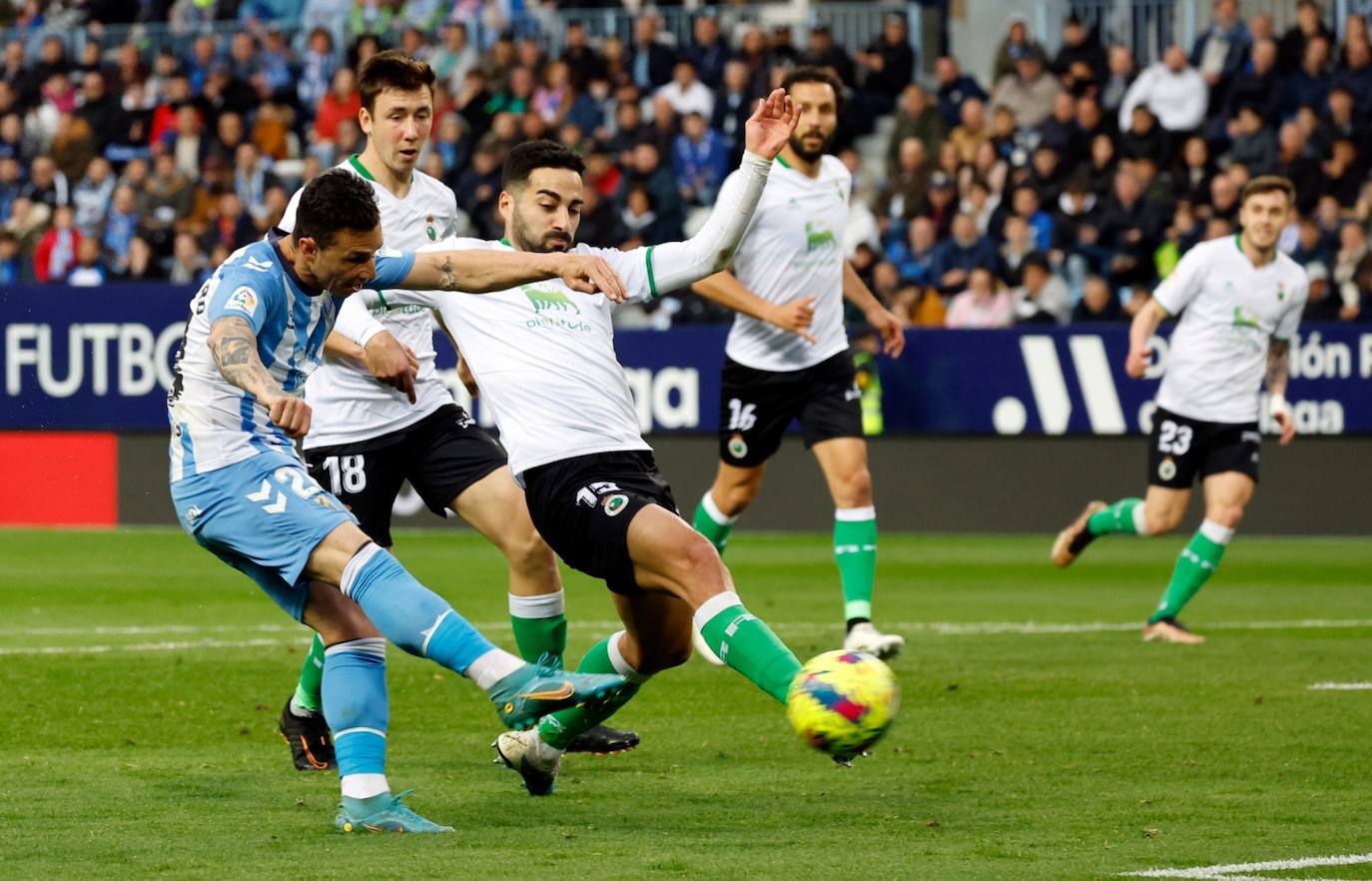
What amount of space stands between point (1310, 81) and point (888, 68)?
4.65 meters

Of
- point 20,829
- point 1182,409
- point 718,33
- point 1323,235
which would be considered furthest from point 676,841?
point 718,33

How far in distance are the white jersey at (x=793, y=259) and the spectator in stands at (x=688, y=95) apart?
1204 cm

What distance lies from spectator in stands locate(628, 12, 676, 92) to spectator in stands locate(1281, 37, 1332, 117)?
6551mm

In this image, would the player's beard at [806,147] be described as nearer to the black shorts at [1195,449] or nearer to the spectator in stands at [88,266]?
the black shorts at [1195,449]

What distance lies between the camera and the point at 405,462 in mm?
8125

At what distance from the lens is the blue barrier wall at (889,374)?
1762 centimetres

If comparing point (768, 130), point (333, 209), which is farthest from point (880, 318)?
point (333, 209)

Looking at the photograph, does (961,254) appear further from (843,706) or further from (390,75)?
(843,706)

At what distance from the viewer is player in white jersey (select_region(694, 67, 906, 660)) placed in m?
10.7

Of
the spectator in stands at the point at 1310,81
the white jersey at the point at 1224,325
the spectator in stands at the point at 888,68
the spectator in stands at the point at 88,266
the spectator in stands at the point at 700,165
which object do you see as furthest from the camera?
the spectator in stands at the point at 888,68

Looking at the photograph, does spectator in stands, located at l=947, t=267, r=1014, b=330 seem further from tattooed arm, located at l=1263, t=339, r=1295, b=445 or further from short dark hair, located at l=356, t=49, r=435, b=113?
short dark hair, located at l=356, t=49, r=435, b=113

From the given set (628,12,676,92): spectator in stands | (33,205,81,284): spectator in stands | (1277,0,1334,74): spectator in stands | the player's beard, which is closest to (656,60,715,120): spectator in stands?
(628,12,676,92): spectator in stands

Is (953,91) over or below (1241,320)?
over

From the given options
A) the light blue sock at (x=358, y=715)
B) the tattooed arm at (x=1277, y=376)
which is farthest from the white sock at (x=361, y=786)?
the tattooed arm at (x=1277, y=376)
